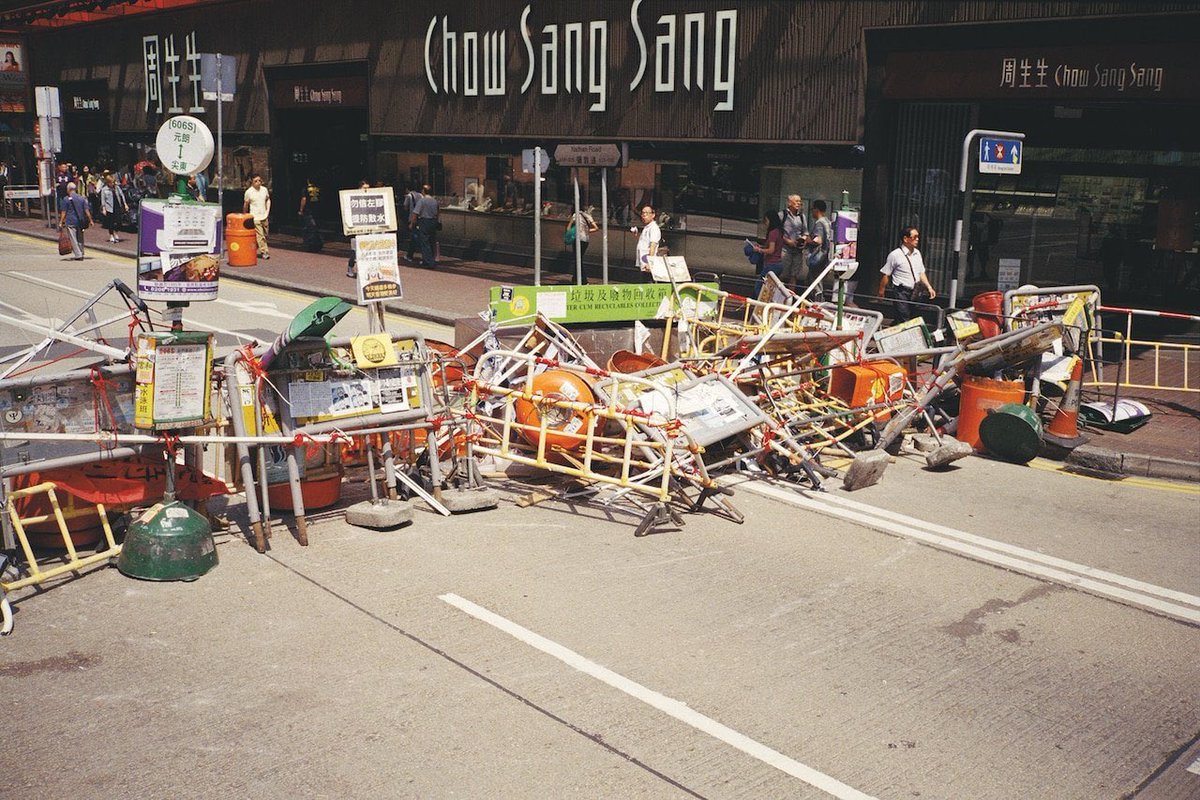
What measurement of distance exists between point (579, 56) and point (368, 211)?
14.4 meters

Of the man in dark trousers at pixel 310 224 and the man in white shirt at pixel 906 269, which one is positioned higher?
the man in dark trousers at pixel 310 224

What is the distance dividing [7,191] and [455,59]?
736 inches

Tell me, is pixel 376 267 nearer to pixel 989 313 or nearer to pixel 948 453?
pixel 948 453

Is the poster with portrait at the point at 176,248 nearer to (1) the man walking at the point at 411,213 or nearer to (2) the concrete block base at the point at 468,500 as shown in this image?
(2) the concrete block base at the point at 468,500

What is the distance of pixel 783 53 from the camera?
19.3m

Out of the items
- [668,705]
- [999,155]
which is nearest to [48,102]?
[999,155]

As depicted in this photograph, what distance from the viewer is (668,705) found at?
19.2 ft

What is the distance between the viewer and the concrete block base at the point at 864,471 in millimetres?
9953

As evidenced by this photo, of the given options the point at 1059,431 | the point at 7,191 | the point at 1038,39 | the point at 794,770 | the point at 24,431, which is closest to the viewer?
the point at 794,770

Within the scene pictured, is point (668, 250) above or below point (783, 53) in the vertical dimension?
below

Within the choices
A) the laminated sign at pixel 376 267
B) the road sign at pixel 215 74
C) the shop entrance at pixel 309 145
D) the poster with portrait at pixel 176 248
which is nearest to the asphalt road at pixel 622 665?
the poster with portrait at pixel 176 248

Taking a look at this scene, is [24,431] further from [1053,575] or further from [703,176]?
[703,176]

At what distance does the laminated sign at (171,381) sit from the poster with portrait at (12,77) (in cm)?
4464

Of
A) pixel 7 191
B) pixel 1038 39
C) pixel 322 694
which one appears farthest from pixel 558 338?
pixel 7 191
